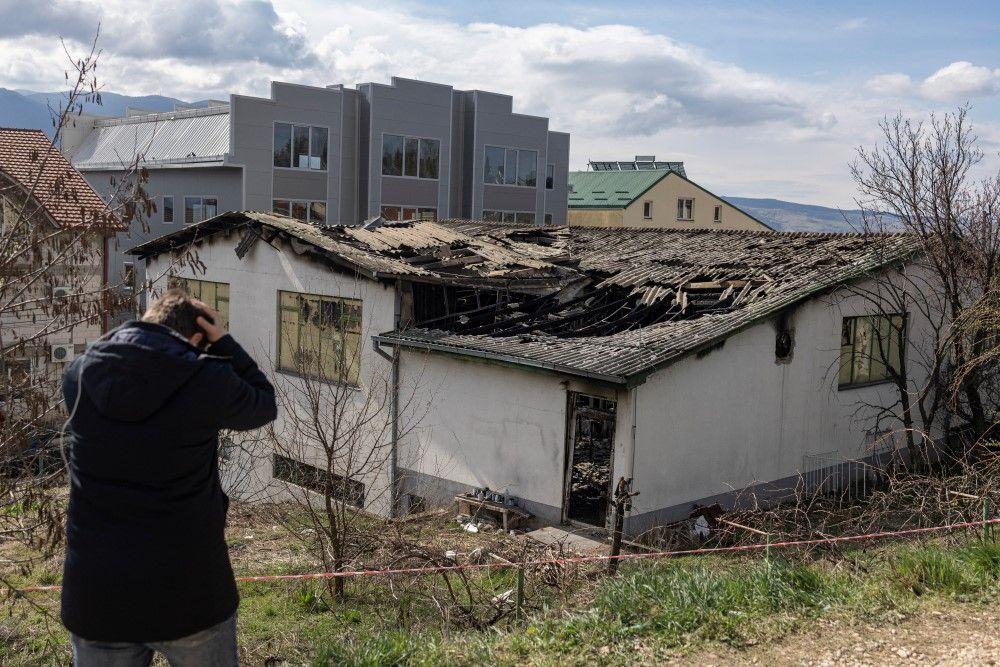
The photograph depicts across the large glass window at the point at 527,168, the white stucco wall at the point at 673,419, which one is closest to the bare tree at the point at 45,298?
the white stucco wall at the point at 673,419

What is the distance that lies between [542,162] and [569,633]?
40150 mm

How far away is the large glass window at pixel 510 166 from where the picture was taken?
42656 millimetres

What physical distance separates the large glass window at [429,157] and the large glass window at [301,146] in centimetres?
442

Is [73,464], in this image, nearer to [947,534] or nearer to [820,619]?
[820,619]

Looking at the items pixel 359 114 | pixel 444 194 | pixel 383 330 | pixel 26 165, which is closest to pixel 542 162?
pixel 444 194

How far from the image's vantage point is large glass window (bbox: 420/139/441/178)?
1585 inches

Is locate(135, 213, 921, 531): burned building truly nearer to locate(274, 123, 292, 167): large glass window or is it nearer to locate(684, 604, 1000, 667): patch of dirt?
locate(684, 604, 1000, 667): patch of dirt

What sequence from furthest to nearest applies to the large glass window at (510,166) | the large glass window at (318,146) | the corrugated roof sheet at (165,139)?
1. the large glass window at (510,166)
2. the large glass window at (318,146)
3. the corrugated roof sheet at (165,139)

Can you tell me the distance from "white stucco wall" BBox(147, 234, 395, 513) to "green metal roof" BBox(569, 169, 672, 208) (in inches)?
1368

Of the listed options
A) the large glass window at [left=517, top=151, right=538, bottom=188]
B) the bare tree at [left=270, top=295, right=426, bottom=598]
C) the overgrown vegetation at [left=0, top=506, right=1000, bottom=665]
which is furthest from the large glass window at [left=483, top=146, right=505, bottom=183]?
the overgrown vegetation at [left=0, top=506, right=1000, bottom=665]

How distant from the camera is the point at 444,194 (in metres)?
41.2

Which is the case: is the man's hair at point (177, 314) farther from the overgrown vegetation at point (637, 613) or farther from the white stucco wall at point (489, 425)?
the white stucco wall at point (489, 425)

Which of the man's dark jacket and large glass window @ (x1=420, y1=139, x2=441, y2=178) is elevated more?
large glass window @ (x1=420, y1=139, x2=441, y2=178)

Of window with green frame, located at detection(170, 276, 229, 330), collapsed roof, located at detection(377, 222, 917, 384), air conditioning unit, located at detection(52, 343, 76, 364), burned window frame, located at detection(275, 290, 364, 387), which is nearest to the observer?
collapsed roof, located at detection(377, 222, 917, 384)
